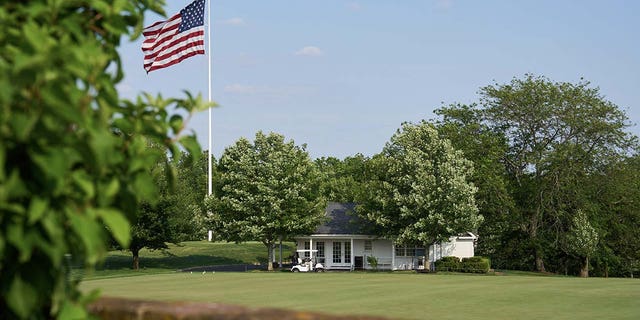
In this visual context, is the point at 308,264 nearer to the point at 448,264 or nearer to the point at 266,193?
the point at 266,193

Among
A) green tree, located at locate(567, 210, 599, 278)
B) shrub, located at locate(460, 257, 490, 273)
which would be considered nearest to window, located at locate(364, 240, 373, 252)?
shrub, located at locate(460, 257, 490, 273)

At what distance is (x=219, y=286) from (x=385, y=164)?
28.1 m

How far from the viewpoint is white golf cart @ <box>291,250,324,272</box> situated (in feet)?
189

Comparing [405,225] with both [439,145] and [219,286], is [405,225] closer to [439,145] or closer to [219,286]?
[439,145]

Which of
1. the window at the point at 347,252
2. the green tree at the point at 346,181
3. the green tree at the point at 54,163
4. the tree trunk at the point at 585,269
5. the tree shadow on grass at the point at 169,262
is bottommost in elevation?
the tree trunk at the point at 585,269

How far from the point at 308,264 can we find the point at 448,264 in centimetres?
1111

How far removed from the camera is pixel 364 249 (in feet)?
214

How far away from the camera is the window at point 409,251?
2518 inches

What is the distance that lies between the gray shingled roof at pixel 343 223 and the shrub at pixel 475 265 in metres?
9.92

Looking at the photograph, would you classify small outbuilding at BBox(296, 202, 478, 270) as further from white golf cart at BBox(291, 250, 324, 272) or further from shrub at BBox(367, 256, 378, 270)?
white golf cart at BBox(291, 250, 324, 272)

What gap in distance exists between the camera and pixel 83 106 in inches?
121

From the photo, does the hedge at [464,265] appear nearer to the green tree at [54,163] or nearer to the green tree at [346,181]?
the green tree at [346,181]

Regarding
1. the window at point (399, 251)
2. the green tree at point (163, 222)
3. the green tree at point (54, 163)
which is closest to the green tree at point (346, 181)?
the window at point (399, 251)

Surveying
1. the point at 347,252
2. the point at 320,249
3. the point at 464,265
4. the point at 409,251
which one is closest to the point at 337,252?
the point at 347,252
